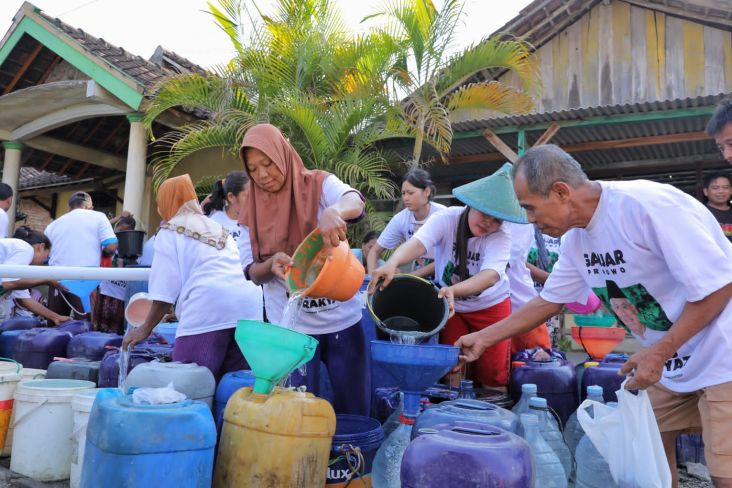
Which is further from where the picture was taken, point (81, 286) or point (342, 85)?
point (342, 85)

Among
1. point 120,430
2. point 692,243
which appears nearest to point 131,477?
point 120,430

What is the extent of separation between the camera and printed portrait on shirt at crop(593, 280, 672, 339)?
2072 millimetres

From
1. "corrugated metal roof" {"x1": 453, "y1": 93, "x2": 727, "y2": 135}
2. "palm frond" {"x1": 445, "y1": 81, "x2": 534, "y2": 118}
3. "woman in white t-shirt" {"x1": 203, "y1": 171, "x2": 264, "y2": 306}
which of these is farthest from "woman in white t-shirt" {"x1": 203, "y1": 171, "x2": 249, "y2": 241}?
"palm frond" {"x1": 445, "y1": 81, "x2": 534, "y2": 118}

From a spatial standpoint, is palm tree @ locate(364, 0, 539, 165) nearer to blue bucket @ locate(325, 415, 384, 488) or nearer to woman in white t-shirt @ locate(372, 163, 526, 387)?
woman in white t-shirt @ locate(372, 163, 526, 387)

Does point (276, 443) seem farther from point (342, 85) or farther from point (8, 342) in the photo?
point (342, 85)

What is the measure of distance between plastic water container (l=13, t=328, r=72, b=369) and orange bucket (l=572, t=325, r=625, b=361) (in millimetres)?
3945

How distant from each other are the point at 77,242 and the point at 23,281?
786 millimetres

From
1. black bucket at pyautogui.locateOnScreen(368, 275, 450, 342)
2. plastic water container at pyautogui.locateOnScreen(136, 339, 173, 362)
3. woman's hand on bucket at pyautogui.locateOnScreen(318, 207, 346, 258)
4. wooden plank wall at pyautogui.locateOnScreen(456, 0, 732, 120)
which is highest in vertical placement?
wooden plank wall at pyautogui.locateOnScreen(456, 0, 732, 120)

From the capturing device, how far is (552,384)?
11.0ft

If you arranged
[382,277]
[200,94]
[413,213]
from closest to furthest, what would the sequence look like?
[382,277] → [413,213] → [200,94]

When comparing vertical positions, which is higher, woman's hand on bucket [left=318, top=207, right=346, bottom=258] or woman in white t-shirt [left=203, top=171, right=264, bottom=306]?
woman in white t-shirt [left=203, top=171, right=264, bottom=306]

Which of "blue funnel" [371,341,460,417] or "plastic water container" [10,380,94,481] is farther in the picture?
"plastic water container" [10,380,94,481]

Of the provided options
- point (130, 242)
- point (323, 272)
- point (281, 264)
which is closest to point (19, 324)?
point (130, 242)

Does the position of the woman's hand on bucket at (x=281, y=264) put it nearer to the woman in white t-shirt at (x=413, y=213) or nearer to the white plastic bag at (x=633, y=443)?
the white plastic bag at (x=633, y=443)
